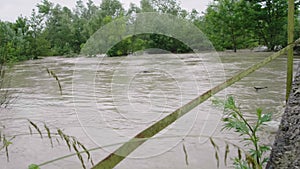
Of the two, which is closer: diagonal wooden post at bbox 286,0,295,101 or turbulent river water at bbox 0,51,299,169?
diagonal wooden post at bbox 286,0,295,101

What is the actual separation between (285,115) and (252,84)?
4.40 meters

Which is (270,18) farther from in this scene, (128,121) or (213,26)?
(128,121)

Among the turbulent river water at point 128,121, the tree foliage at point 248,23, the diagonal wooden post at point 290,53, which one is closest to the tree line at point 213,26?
the tree foliage at point 248,23

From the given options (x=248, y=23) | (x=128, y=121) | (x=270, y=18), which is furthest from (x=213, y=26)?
(x=128, y=121)

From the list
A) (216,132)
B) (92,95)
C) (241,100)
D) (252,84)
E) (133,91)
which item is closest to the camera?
(216,132)

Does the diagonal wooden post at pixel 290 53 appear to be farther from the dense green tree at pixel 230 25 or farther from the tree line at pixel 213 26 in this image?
the dense green tree at pixel 230 25

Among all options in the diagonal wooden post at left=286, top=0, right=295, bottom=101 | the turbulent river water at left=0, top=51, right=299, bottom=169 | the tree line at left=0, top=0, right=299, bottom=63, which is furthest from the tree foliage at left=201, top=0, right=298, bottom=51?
the diagonal wooden post at left=286, top=0, right=295, bottom=101

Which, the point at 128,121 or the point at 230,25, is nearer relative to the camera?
the point at 128,121

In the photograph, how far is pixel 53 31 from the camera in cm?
2428

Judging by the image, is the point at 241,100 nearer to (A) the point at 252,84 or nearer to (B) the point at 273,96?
(B) the point at 273,96

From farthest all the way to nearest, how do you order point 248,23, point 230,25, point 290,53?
1. point 230,25
2. point 248,23
3. point 290,53

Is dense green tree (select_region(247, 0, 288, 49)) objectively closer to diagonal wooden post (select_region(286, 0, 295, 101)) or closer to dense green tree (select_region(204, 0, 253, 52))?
dense green tree (select_region(204, 0, 253, 52))

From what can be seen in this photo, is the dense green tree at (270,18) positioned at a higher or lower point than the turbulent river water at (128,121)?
higher

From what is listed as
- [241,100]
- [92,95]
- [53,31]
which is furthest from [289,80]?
[53,31]
